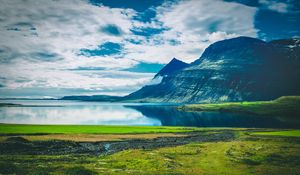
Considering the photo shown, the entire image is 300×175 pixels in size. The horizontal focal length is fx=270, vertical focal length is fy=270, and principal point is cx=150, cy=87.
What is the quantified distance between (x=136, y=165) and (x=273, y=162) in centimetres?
2280

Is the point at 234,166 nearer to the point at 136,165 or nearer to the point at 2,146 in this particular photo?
the point at 136,165

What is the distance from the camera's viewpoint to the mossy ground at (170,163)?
3803cm

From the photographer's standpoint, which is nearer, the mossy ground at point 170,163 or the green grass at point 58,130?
the mossy ground at point 170,163

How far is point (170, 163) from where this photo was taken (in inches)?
1734

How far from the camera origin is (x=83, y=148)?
6025cm

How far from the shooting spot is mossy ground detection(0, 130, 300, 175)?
3803 centimetres

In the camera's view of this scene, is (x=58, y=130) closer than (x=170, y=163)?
No

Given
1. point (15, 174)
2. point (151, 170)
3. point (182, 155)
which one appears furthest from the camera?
point (182, 155)

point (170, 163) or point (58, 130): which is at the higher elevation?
point (58, 130)

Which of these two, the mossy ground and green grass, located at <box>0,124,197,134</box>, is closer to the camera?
the mossy ground

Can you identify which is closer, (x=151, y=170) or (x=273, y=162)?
(x=151, y=170)

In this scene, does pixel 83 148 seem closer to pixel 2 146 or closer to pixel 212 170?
pixel 2 146

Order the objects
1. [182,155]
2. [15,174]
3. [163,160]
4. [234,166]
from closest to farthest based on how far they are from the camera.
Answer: [15,174] → [234,166] → [163,160] → [182,155]

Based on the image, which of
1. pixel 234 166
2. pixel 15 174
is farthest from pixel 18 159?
pixel 234 166
